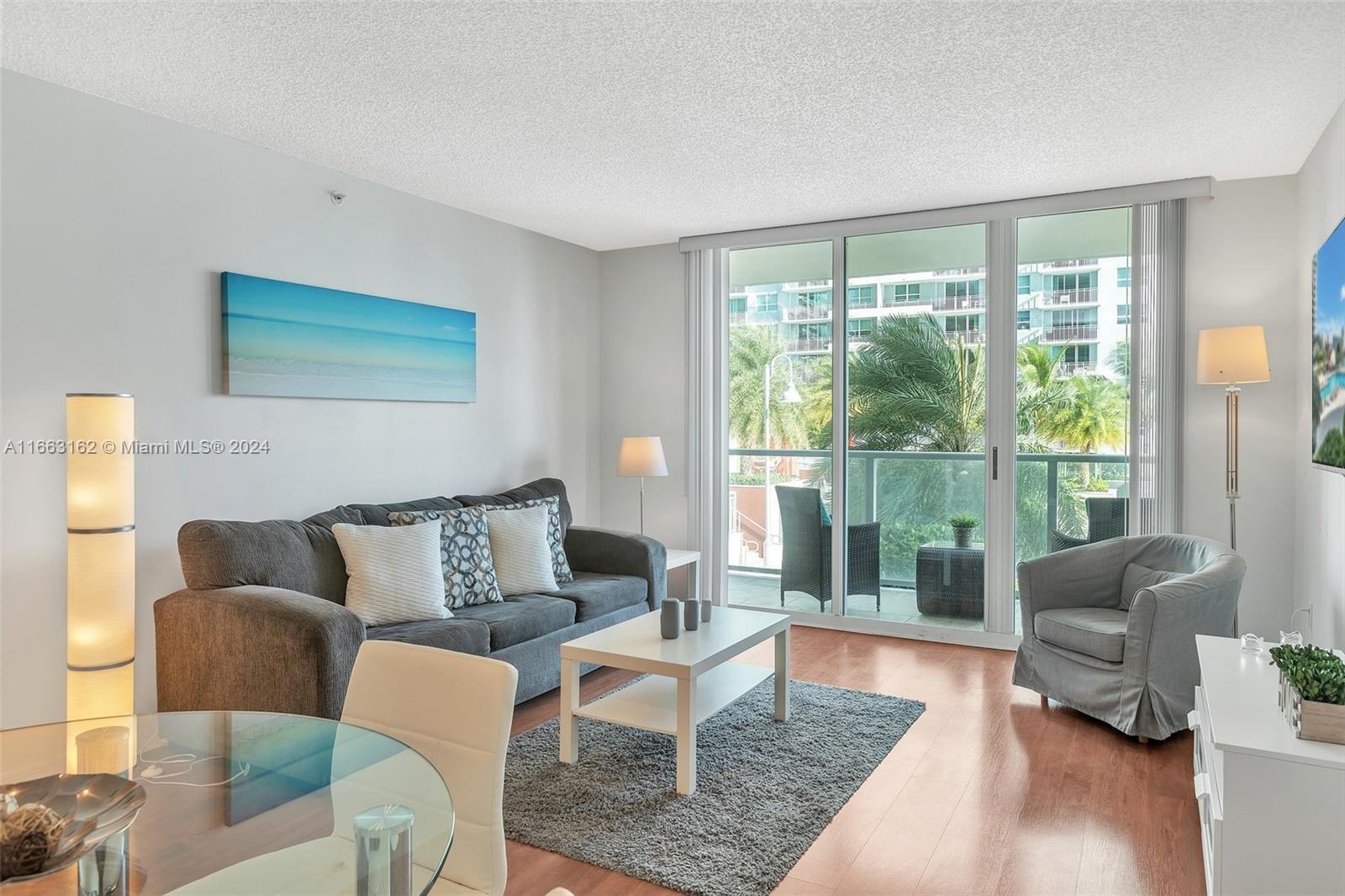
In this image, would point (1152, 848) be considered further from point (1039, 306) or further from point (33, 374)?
point (33, 374)

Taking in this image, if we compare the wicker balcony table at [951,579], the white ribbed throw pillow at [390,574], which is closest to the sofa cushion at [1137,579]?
the wicker balcony table at [951,579]

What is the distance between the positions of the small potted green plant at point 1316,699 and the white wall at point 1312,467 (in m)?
1.24

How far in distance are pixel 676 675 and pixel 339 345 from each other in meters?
2.40

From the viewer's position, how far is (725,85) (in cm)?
304

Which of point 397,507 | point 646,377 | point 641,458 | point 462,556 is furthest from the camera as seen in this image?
point 646,377

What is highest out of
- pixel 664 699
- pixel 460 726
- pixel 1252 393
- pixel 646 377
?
pixel 646 377

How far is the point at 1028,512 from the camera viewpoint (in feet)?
15.9

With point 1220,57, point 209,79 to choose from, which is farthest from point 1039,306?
point 209,79

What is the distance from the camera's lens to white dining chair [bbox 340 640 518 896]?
1.59m

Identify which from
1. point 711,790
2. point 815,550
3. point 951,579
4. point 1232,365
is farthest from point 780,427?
point 711,790

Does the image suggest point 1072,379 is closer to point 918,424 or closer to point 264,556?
point 918,424

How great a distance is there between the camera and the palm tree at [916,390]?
5.01 meters

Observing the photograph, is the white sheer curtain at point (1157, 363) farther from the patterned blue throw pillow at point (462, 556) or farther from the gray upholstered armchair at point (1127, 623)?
the patterned blue throw pillow at point (462, 556)

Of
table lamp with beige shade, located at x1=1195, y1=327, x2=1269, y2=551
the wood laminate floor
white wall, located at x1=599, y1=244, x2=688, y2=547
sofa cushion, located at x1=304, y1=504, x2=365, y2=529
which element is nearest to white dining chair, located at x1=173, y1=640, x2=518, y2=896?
the wood laminate floor
